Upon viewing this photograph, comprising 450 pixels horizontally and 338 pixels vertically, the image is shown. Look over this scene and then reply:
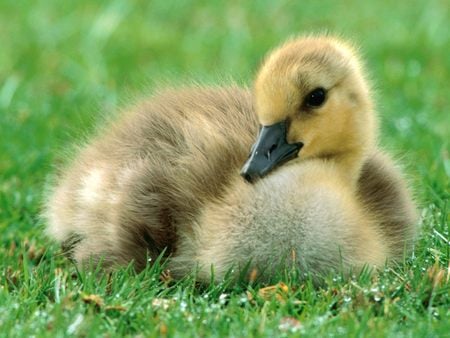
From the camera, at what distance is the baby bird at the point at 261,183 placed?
3.33 metres

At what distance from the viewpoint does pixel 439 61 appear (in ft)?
21.9

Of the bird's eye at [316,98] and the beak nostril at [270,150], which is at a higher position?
the bird's eye at [316,98]

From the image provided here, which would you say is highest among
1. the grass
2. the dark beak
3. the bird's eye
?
the bird's eye

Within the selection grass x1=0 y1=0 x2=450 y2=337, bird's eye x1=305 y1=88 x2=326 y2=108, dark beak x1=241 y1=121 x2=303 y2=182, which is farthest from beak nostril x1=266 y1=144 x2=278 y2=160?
grass x1=0 y1=0 x2=450 y2=337

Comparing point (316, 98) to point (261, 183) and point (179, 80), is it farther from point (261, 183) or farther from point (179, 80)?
point (179, 80)

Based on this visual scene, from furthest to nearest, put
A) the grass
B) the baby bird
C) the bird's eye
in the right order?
the bird's eye → the baby bird → the grass

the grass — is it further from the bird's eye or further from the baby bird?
the bird's eye

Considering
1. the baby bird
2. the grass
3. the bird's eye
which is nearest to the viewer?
the grass

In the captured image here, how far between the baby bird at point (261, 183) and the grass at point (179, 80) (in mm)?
86

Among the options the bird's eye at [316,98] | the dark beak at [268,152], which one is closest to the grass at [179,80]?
the dark beak at [268,152]

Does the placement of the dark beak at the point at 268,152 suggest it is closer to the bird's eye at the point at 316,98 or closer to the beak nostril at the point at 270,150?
the beak nostril at the point at 270,150

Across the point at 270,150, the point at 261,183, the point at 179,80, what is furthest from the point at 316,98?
the point at 179,80

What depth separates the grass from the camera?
3.03 metres

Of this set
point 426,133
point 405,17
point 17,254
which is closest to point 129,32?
point 405,17
